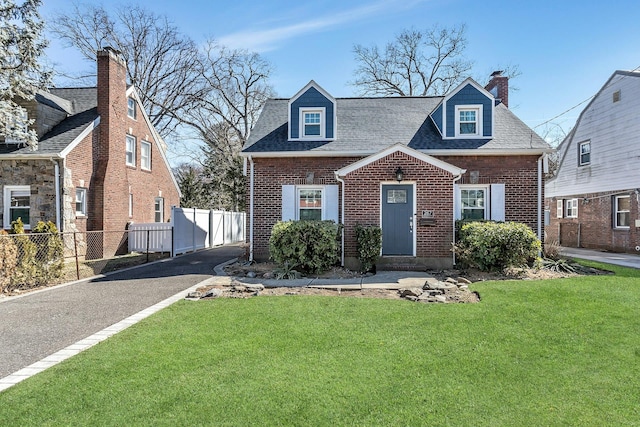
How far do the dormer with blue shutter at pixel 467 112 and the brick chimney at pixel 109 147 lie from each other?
1290 centimetres

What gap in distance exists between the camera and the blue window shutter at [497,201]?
Result: 37.1 feet

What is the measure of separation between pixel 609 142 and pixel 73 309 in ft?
68.3

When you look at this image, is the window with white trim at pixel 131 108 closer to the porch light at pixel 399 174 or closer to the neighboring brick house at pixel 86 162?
the neighboring brick house at pixel 86 162

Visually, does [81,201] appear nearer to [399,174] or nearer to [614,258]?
[399,174]

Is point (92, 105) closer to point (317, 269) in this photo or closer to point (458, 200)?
point (317, 269)

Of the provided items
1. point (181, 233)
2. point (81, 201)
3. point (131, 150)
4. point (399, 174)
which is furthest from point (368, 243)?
point (131, 150)

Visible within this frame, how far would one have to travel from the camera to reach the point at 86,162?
1388cm

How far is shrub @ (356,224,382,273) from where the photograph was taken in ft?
31.6

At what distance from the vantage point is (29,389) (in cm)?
346

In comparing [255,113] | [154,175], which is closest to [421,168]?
[154,175]

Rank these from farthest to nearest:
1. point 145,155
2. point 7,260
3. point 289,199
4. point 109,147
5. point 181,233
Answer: point 145,155, point 181,233, point 109,147, point 289,199, point 7,260

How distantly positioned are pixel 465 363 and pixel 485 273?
5.91 metres

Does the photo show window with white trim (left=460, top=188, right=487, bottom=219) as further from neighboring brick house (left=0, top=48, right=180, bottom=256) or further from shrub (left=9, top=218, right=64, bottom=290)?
neighboring brick house (left=0, top=48, right=180, bottom=256)

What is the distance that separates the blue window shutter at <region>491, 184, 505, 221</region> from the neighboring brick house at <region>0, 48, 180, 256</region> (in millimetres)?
14231
